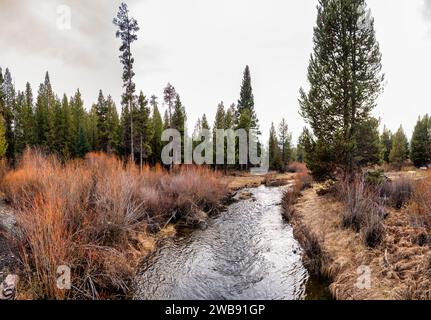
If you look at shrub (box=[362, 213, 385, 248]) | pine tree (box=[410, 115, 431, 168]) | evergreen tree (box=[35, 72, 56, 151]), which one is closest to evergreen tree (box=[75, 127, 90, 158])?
evergreen tree (box=[35, 72, 56, 151])

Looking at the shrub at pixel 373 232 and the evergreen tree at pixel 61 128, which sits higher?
the evergreen tree at pixel 61 128

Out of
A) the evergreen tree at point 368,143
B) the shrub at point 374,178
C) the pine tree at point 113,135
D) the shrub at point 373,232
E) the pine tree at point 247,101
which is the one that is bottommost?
the shrub at point 373,232

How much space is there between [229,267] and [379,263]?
3689 millimetres

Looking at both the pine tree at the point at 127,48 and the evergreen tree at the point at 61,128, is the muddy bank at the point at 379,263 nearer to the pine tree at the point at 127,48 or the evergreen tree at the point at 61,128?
the pine tree at the point at 127,48

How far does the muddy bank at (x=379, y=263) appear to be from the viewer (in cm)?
466

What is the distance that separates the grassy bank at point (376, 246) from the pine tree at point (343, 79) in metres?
3.09

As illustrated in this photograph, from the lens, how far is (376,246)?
20.8ft

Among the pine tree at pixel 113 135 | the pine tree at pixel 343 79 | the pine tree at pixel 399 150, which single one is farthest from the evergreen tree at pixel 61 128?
the pine tree at pixel 399 150

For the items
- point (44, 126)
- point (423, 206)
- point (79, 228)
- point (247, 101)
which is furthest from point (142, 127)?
point (423, 206)

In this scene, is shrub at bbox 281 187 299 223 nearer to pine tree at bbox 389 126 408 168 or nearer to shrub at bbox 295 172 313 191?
shrub at bbox 295 172 313 191

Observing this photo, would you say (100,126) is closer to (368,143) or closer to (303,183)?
(303,183)

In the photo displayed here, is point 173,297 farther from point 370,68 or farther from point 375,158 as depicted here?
point 370,68

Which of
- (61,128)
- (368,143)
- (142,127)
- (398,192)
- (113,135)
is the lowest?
(398,192)
